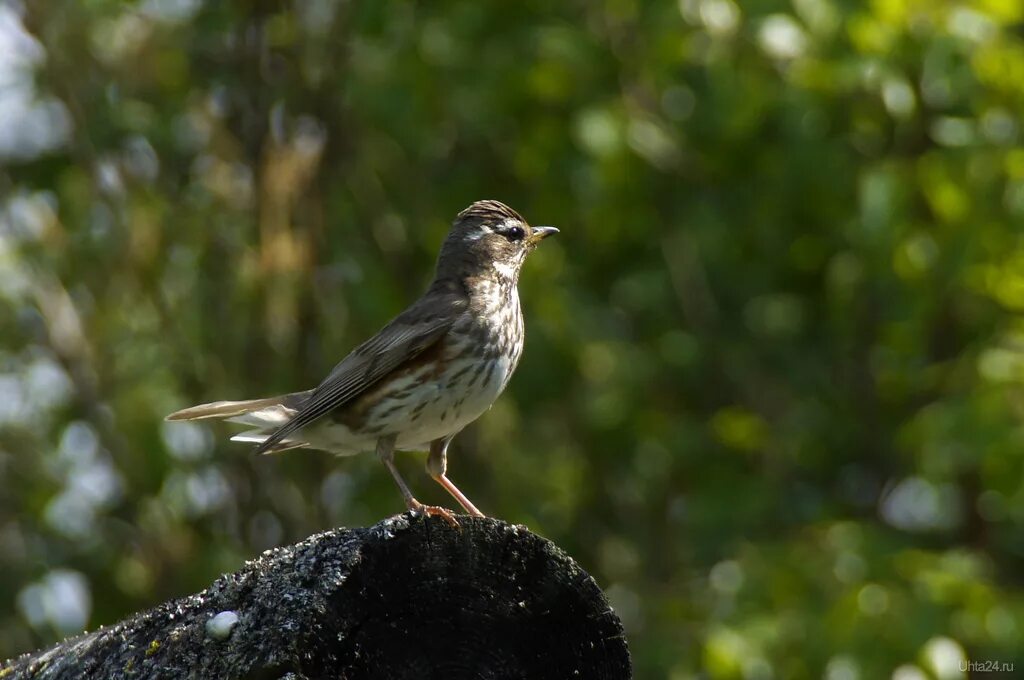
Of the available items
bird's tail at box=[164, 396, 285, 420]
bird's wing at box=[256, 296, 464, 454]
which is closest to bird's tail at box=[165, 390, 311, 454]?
bird's tail at box=[164, 396, 285, 420]

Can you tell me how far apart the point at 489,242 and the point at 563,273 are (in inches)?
144

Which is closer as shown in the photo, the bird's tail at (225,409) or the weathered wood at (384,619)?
the weathered wood at (384,619)

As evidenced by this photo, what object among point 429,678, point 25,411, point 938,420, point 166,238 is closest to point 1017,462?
point 938,420

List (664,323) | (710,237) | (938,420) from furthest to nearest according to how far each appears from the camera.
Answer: (664,323), (710,237), (938,420)

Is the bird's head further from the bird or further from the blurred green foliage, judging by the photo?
the blurred green foliage

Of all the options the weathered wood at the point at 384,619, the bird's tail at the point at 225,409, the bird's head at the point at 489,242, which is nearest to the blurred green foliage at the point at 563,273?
the bird's head at the point at 489,242

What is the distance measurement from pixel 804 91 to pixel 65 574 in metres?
6.43

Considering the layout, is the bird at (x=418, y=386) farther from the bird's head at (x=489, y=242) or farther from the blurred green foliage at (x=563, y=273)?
the blurred green foliage at (x=563, y=273)

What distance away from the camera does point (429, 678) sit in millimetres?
3613

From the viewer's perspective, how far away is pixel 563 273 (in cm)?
1095

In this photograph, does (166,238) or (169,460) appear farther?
(166,238)

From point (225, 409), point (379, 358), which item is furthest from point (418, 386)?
point (225, 409)

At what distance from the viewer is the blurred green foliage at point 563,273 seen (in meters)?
8.91

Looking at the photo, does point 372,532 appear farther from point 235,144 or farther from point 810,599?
point 235,144
